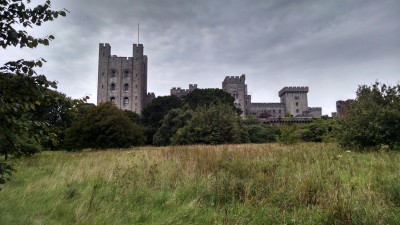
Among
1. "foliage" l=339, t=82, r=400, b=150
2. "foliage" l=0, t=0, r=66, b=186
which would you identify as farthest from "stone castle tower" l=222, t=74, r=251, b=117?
"foliage" l=0, t=0, r=66, b=186

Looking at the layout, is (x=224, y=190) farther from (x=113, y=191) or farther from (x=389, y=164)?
(x=389, y=164)

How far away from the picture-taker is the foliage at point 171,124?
4719cm

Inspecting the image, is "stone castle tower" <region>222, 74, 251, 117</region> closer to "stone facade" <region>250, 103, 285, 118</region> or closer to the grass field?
"stone facade" <region>250, 103, 285, 118</region>

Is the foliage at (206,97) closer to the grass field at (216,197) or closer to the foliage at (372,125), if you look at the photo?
the foliage at (372,125)

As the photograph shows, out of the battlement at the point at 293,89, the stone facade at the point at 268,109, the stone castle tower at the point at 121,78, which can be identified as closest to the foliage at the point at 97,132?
the stone castle tower at the point at 121,78

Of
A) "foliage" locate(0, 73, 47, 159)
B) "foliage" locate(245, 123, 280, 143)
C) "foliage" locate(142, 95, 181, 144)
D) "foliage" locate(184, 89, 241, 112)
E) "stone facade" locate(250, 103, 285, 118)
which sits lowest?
"foliage" locate(0, 73, 47, 159)

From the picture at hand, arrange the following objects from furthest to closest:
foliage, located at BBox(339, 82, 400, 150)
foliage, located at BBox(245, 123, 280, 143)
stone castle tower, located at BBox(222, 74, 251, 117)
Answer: stone castle tower, located at BBox(222, 74, 251, 117)
foliage, located at BBox(245, 123, 280, 143)
foliage, located at BBox(339, 82, 400, 150)

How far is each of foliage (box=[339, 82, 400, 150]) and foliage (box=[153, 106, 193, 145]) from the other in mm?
32523

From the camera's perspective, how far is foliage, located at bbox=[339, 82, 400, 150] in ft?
46.9

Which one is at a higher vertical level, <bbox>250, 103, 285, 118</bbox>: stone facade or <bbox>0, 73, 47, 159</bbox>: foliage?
<bbox>250, 103, 285, 118</bbox>: stone facade

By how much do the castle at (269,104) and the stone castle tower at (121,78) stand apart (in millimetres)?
14556

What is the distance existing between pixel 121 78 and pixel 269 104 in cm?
5306

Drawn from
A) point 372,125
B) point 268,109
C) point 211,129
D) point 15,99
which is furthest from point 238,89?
point 15,99

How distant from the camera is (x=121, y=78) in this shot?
331 ft
